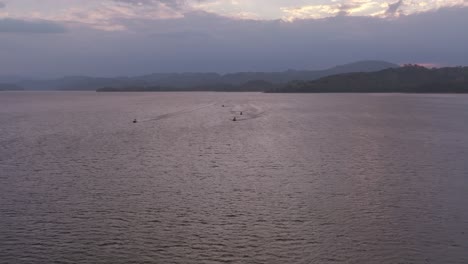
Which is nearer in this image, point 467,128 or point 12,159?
point 12,159

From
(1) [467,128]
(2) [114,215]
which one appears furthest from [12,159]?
(1) [467,128]

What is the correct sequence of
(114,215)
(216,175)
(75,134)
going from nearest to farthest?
(114,215)
(216,175)
(75,134)

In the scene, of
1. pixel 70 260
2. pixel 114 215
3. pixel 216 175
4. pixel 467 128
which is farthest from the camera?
pixel 467 128

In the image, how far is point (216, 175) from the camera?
32.2m

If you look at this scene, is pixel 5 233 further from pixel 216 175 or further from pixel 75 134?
pixel 75 134

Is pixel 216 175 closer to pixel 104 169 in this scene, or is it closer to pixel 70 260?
pixel 104 169

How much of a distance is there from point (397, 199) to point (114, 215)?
48.8 ft

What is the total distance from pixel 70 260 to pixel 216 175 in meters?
16.0

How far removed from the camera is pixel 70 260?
17.0 metres

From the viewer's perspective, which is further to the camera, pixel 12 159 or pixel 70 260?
pixel 12 159

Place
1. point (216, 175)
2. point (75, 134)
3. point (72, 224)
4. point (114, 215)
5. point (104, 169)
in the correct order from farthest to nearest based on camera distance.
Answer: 1. point (75, 134)
2. point (104, 169)
3. point (216, 175)
4. point (114, 215)
5. point (72, 224)

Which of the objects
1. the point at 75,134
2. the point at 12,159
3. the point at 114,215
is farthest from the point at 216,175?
the point at 75,134

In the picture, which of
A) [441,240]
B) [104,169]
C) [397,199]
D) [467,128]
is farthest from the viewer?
[467,128]

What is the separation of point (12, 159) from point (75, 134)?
67.0 ft
